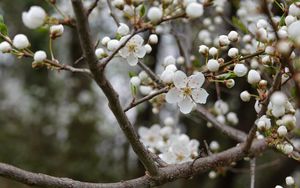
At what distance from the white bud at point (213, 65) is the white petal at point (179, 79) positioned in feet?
0.34

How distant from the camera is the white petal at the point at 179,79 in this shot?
1551 millimetres

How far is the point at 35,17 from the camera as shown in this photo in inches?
50.0

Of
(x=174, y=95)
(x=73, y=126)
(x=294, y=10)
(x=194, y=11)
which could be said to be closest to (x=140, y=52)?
(x=174, y=95)

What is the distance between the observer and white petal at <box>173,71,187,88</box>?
61.1 inches

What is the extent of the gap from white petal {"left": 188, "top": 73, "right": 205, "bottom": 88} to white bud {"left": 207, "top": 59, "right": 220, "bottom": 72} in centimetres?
7

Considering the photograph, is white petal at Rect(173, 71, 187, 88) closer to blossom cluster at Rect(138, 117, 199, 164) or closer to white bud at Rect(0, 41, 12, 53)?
white bud at Rect(0, 41, 12, 53)

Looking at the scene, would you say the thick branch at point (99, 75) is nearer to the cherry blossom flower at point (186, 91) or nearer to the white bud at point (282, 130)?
the cherry blossom flower at point (186, 91)

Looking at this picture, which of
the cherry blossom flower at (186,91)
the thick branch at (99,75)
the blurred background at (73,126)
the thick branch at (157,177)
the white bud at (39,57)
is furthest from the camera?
the blurred background at (73,126)

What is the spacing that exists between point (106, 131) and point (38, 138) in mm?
1002

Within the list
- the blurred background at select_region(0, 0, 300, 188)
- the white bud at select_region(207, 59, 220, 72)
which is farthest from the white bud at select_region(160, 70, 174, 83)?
the blurred background at select_region(0, 0, 300, 188)

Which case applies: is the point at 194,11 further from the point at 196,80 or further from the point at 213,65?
the point at 196,80

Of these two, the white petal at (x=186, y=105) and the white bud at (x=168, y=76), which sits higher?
the white bud at (x=168, y=76)

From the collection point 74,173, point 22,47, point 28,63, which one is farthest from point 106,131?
point 22,47

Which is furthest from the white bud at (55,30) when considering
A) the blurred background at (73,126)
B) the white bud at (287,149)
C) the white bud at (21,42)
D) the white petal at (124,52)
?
the blurred background at (73,126)
